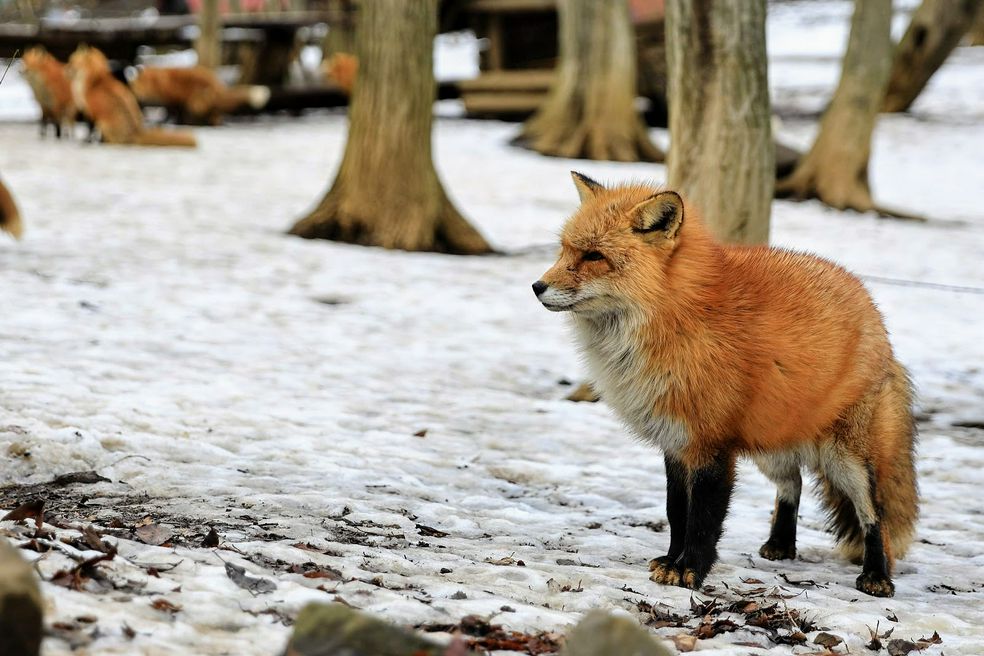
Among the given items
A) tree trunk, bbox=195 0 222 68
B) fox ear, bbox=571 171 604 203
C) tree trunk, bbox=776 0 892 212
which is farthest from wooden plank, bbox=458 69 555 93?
fox ear, bbox=571 171 604 203

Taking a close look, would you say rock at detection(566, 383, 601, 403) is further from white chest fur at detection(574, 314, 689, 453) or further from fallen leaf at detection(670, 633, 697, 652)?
fallen leaf at detection(670, 633, 697, 652)

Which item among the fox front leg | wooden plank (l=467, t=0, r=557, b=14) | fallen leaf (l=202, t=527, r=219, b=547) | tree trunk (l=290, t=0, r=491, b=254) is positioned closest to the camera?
fallen leaf (l=202, t=527, r=219, b=547)

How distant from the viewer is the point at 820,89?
79.4ft

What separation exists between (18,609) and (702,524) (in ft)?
8.23

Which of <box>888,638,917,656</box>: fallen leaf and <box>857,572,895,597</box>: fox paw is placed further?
<box>857,572,895,597</box>: fox paw

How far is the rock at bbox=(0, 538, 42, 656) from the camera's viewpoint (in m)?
2.27

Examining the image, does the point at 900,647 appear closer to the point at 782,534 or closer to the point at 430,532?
the point at 782,534

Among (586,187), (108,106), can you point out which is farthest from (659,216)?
(108,106)

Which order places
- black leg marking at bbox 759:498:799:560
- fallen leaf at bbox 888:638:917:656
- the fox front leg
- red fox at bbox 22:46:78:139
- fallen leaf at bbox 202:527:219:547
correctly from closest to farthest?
fallen leaf at bbox 888:638:917:656, fallen leaf at bbox 202:527:219:547, the fox front leg, black leg marking at bbox 759:498:799:560, red fox at bbox 22:46:78:139

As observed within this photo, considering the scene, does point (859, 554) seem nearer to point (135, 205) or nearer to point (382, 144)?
point (382, 144)

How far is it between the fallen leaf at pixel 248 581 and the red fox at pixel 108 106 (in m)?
13.9

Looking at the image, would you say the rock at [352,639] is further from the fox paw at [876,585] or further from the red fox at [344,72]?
the red fox at [344,72]

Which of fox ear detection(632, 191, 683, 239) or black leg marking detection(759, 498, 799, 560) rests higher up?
fox ear detection(632, 191, 683, 239)

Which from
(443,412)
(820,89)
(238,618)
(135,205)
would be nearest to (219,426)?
(443,412)
